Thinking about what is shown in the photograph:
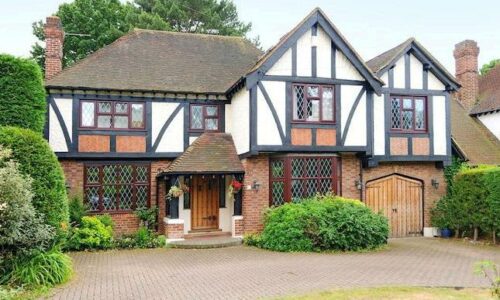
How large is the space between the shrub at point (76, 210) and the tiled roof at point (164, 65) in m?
3.74

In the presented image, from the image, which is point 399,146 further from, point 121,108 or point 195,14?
point 195,14

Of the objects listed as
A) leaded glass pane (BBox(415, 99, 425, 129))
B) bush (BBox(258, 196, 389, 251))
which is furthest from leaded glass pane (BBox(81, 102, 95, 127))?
leaded glass pane (BBox(415, 99, 425, 129))

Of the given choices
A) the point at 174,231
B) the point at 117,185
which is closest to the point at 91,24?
the point at 117,185

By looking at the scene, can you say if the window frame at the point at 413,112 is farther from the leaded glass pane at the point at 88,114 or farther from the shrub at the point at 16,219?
the shrub at the point at 16,219

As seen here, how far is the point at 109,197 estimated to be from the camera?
15586mm

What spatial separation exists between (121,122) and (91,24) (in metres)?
16.8

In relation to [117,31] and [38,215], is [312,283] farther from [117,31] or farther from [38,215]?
[117,31]

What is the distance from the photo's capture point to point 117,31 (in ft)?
93.2

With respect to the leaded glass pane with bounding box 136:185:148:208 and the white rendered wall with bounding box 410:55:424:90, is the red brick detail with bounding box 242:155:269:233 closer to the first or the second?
the leaded glass pane with bounding box 136:185:148:208

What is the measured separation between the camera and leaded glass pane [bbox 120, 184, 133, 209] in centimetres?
1570

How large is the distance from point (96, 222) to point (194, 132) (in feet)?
15.1

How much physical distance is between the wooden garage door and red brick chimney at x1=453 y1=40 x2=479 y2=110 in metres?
8.36

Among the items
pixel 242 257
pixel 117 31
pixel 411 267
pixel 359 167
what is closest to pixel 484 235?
pixel 359 167

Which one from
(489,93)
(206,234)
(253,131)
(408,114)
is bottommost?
(206,234)
